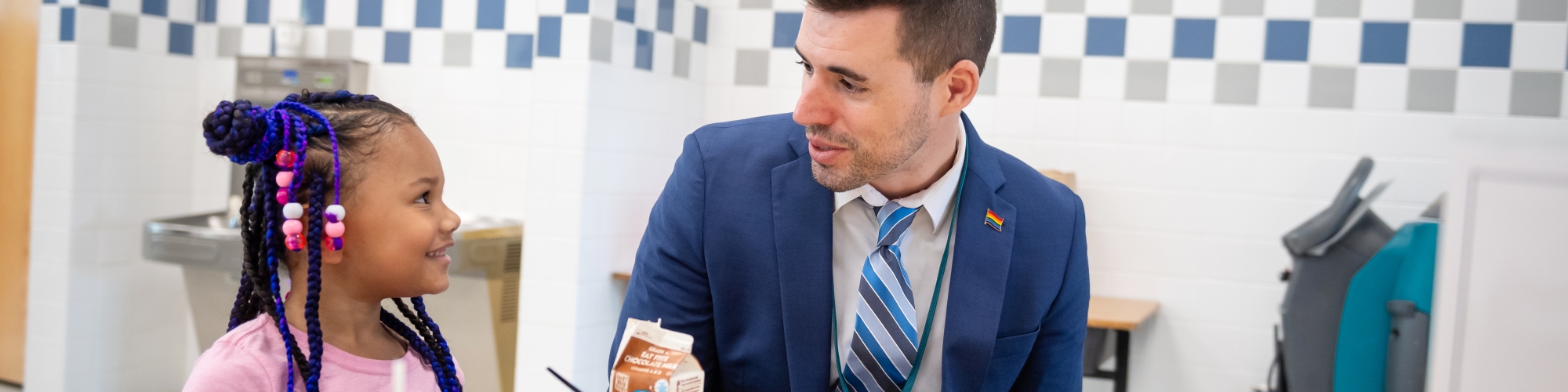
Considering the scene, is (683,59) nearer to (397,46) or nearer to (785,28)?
(785,28)

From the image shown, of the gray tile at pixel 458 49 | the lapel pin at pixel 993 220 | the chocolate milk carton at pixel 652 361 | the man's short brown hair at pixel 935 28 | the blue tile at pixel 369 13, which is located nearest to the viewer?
the chocolate milk carton at pixel 652 361

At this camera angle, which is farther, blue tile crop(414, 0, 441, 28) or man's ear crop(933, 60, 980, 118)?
blue tile crop(414, 0, 441, 28)

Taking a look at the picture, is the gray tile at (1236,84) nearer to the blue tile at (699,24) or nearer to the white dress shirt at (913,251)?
the blue tile at (699,24)

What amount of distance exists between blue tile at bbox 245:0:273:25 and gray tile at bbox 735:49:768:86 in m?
1.80

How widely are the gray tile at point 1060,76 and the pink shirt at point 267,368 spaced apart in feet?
Answer: 8.24

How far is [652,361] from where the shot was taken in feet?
2.91

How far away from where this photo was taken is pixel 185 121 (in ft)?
12.9

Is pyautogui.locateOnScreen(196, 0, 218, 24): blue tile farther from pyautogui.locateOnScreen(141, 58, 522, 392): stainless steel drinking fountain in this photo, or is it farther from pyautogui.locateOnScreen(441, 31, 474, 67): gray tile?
pyautogui.locateOnScreen(441, 31, 474, 67): gray tile

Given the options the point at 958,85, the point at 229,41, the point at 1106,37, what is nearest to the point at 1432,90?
the point at 1106,37

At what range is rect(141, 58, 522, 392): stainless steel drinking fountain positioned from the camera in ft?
10.4

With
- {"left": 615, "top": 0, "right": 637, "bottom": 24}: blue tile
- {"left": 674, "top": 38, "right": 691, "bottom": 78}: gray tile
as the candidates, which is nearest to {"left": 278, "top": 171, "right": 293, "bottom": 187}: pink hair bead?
{"left": 615, "top": 0, "right": 637, "bottom": 24}: blue tile

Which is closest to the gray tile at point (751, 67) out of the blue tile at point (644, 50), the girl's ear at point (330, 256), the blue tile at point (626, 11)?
the blue tile at point (644, 50)

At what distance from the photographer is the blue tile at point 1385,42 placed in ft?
9.89

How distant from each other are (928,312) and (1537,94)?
247 centimetres
